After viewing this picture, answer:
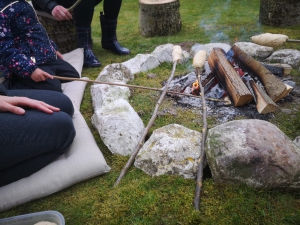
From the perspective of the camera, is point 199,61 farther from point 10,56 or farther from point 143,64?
point 10,56

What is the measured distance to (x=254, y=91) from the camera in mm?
2889

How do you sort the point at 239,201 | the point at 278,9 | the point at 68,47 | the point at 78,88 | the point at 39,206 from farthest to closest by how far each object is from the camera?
the point at 278,9
the point at 68,47
the point at 78,88
the point at 39,206
the point at 239,201

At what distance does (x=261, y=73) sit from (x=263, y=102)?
57cm

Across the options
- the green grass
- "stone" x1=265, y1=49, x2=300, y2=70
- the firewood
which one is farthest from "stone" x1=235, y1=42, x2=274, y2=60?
the green grass

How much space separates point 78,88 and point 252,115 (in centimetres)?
209

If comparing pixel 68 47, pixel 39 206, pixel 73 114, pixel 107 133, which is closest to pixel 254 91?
pixel 107 133

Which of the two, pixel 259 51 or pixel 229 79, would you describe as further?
pixel 259 51

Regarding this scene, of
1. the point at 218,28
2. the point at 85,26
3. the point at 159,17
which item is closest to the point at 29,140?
the point at 85,26

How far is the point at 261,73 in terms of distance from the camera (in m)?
3.08

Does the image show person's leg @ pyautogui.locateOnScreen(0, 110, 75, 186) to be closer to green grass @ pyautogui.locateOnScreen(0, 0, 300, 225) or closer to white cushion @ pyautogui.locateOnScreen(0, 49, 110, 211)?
white cushion @ pyautogui.locateOnScreen(0, 49, 110, 211)

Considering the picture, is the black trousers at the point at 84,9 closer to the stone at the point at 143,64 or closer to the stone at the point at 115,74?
the stone at the point at 143,64

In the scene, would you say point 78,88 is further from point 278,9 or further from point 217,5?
point 217,5

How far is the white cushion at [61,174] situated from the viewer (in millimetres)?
1907

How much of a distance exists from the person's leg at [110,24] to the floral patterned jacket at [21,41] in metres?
1.72
